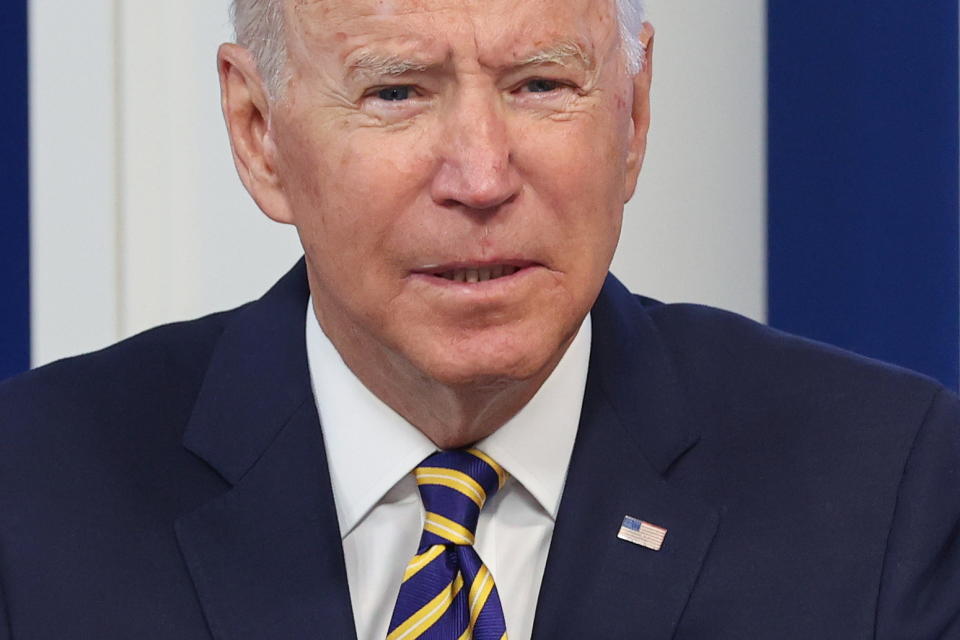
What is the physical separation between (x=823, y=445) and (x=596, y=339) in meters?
0.29

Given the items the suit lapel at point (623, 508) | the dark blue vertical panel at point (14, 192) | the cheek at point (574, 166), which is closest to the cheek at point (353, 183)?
the cheek at point (574, 166)

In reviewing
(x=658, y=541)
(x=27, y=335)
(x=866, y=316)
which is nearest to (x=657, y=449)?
(x=658, y=541)

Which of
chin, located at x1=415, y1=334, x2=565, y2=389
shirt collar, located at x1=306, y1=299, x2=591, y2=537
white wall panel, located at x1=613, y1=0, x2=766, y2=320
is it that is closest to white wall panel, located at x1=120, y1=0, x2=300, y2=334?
white wall panel, located at x1=613, y1=0, x2=766, y2=320

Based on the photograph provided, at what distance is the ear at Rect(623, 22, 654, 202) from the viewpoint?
1776 mm

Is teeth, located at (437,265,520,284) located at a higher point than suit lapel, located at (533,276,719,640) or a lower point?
higher

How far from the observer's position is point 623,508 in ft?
5.69

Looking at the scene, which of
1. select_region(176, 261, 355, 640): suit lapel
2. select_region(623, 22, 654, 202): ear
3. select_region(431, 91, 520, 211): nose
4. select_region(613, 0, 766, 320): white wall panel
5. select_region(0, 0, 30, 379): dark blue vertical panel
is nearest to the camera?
select_region(431, 91, 520, 211): nose

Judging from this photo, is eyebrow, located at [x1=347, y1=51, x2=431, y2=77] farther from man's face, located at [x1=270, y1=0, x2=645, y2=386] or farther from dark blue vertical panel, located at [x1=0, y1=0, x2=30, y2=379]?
dark blue vertical panel, located at [x1=0, y1=0, x2=30, y2=379]

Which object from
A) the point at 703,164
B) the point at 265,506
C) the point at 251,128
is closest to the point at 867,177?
the point at 703,164

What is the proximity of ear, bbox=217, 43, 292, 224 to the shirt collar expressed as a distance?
19 centimetres

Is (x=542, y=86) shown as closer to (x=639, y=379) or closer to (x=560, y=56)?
(x=560, y=56)

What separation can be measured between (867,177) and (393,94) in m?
1.20

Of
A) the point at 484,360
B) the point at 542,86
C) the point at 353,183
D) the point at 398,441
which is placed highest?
the point at 542,86

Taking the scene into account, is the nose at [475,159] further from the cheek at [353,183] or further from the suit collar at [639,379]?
the suit collar at [639,379]
